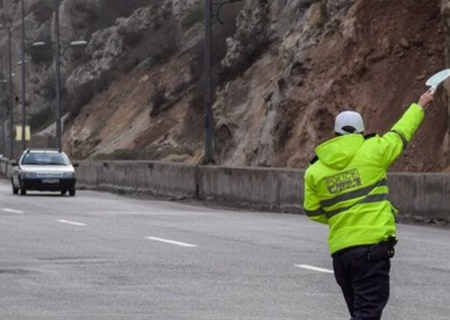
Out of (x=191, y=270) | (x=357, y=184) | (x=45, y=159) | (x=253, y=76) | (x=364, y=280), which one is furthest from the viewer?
(x=253, y=76)

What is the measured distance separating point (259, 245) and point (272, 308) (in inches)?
326

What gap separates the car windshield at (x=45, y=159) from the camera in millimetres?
49150

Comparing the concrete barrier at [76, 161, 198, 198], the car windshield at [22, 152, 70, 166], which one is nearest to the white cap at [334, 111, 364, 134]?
the concrete barrier at [76, 161, 198, 198]

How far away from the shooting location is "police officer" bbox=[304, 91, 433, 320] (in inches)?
379

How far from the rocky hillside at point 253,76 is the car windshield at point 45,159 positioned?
644 cm

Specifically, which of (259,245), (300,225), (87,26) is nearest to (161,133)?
(87,26)

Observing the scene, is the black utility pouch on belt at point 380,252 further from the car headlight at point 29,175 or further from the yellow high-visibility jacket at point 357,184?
the car headlight at point 29,175

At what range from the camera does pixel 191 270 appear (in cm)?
1781

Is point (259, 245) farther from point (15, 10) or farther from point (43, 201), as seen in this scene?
point (15, 10)

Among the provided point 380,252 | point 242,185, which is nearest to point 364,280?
point 380,252

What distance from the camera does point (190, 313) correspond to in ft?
44.2

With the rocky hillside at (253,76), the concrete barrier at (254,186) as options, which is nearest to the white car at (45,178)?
the rocky hillside at (253,76)

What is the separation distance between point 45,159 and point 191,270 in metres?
32.4

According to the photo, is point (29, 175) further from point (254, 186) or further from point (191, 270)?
point (191, 270)
